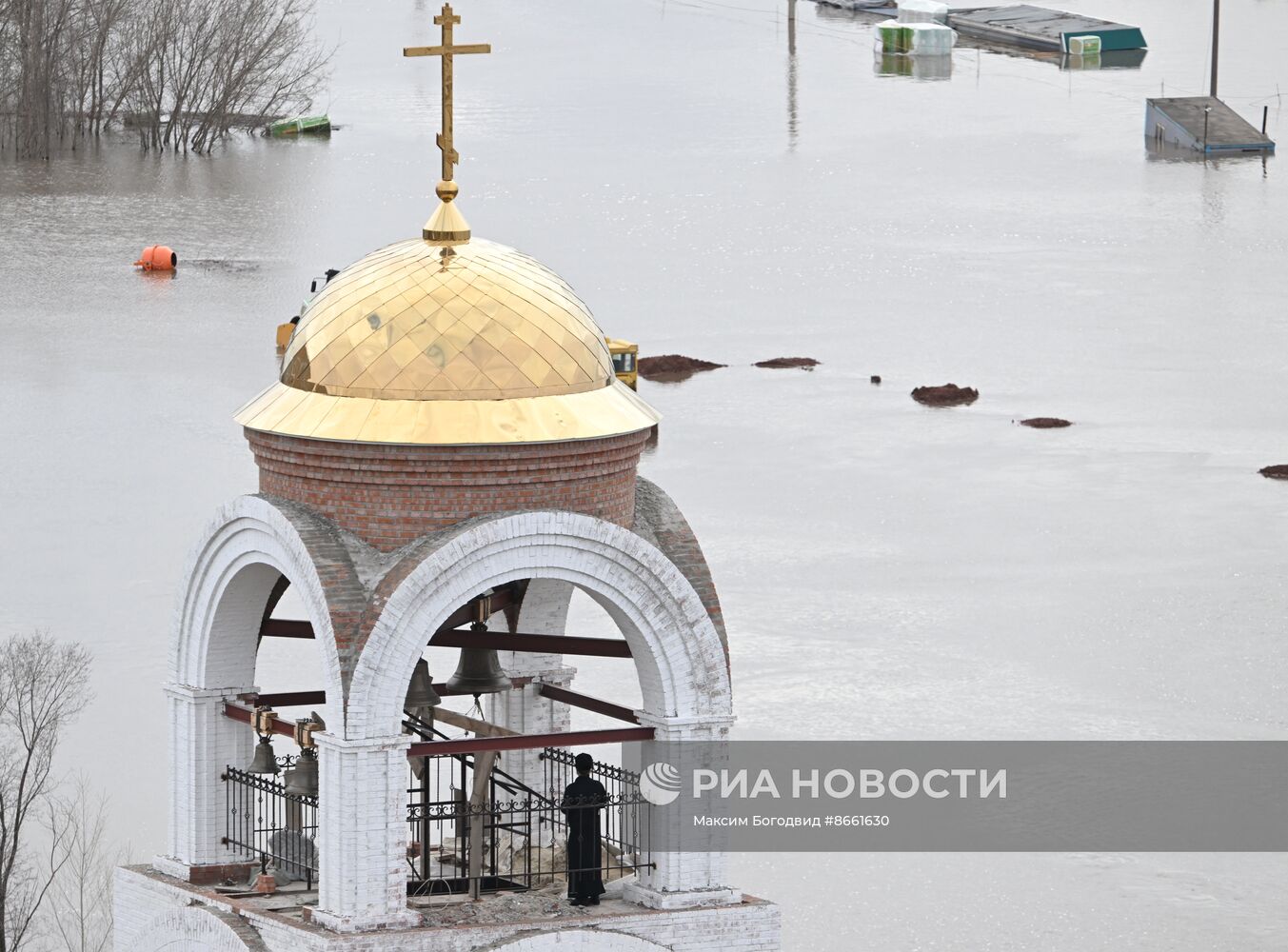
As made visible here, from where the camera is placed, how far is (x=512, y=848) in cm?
1783

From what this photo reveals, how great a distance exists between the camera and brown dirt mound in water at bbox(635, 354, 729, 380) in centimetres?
6384

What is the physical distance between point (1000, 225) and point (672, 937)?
70.9 m

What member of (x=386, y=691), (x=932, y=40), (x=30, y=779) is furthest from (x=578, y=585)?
(x=932, y=40)

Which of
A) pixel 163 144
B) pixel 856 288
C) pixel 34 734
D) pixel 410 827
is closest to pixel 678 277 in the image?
pixel 856 288

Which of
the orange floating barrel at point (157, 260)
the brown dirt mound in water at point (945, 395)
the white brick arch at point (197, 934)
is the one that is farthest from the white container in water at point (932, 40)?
the white brick arch at point (197, 934)

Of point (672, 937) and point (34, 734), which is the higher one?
point (672, 937)

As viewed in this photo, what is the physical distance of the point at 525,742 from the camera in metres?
15.9

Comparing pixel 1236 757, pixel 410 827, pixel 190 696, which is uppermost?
pixel 190 696

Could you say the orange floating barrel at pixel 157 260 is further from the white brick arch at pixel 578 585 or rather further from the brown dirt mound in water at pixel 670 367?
the white brick arch at pixel 578 585

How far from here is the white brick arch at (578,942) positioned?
15.6m

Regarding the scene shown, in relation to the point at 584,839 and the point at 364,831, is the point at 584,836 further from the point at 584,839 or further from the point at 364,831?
the point at 364,831

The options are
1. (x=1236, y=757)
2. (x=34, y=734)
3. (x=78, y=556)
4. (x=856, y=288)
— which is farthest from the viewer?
(x=856, y=288)

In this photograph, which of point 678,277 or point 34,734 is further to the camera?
point 678,277

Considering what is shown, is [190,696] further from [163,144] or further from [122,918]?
[163,144]
